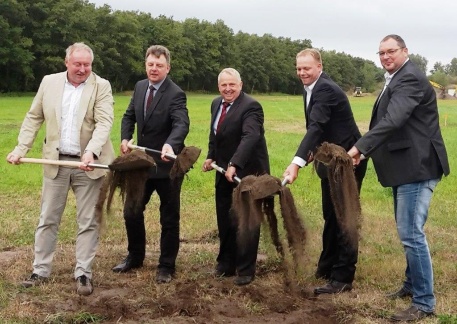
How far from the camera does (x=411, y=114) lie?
4941 millimetres

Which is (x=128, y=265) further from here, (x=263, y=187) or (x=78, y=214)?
(x=263, y=187)

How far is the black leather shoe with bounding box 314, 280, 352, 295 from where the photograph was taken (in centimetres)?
571

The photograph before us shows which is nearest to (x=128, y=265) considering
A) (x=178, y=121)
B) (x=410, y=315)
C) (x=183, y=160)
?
(x=183, y=160)

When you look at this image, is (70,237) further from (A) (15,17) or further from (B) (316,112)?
(A) (15,17)

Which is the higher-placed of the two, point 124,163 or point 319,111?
point 319,111

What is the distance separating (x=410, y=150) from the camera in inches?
195

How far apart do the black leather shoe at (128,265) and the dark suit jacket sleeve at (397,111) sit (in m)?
2.74

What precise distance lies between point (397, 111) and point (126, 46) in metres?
64.0

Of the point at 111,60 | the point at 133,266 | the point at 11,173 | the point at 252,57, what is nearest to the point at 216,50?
the point at 252,57

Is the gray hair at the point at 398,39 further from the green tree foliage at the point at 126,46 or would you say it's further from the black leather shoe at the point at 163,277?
the green tree foliage at the point at 126,46

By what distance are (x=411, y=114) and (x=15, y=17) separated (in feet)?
184

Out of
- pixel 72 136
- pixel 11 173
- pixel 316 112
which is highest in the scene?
pixel 316 112

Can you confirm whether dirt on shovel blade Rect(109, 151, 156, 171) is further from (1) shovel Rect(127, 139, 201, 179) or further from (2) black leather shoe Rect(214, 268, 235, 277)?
(2) black leather shoe Rect(214, 268, 235, 277)

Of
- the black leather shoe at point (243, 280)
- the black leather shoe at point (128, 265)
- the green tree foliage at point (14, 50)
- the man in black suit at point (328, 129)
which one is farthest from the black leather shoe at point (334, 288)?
the green tree foliage at point (14, 50)
